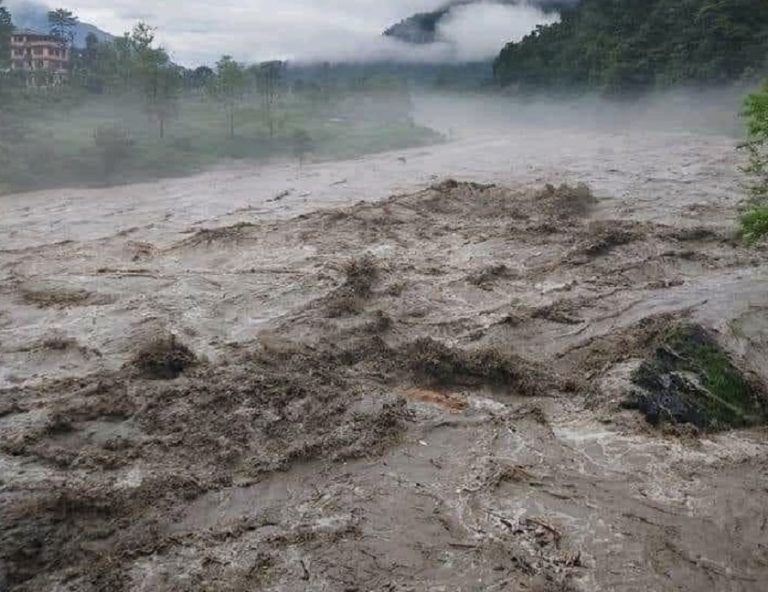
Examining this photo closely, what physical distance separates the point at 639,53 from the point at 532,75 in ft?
50.0

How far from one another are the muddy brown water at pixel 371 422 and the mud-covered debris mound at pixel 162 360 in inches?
9.2

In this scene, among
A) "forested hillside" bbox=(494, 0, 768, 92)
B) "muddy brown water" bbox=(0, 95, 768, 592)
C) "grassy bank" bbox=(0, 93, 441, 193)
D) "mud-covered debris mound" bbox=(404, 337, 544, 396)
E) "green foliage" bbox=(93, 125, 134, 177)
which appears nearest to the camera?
"muddy brown water" bbox=(0, 95, 768, 592)

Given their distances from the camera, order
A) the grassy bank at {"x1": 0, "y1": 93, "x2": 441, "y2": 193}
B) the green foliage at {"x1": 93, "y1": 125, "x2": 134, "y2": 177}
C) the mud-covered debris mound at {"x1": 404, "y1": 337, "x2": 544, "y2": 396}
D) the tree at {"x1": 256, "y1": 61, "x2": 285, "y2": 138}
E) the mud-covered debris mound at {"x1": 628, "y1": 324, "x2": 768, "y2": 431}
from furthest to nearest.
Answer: the tree at {"x1": 256, "y1": 61, "x2": 285, "y2": 138}
the green foliage at {"x1": 93, "y1": 125, "x2": 134, "y2": 177}
the grassy bank at {"x1": 0, "y1": 93, "x2": 441, "y2": 193}
the mud-covered debris mound at {"x1": 404, "y1": 337, "x2": 544, "y2": 396}
the mud-covered debris mound at {"x1": 628, "y1": 324, "x2": 768, "y2": 431}

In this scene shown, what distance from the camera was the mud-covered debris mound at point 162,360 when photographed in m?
10.5

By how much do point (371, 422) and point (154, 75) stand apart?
3697 cm

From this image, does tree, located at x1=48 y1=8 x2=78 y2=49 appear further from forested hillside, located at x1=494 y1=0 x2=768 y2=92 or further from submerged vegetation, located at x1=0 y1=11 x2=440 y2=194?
forested hillside, located at x1=494 y1=0 x2=768 y2=92

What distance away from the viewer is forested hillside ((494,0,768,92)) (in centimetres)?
4784

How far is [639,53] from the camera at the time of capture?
183ft

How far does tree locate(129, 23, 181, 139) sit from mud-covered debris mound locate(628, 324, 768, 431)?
36546 millimetres

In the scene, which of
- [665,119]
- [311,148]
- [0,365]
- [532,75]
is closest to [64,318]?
[0,365]

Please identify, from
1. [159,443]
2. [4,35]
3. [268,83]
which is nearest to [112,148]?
[4,35]

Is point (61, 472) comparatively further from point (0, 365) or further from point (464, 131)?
point (464, 131)

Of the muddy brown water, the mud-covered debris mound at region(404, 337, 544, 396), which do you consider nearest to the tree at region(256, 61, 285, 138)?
the muddy brown water

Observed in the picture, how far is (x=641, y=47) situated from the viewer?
183 ft
